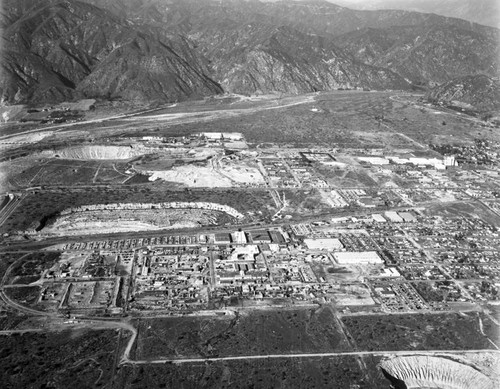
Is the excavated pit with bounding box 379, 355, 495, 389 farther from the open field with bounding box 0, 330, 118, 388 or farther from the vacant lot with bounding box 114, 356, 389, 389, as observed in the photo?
the open field with bounding box 0, 330, 118, 388

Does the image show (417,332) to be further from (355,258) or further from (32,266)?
(32,266)

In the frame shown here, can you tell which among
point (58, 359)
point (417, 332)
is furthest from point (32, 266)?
point (417, 332)

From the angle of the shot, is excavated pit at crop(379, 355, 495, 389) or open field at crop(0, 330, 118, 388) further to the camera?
excavated pit at crop(379, 355, 495, 389)

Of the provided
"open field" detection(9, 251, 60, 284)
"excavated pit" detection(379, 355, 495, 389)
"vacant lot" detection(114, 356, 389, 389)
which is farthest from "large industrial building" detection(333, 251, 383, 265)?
"open field" detection(9, 251, 60, 284)

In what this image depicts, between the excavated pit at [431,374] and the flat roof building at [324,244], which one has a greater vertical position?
the excavated pit at [431,374]

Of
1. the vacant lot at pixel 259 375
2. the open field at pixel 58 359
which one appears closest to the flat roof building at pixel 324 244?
the vacant lot at pixel 259 375

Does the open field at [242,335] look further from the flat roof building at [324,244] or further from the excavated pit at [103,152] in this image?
the excavated pit at [103,152]
